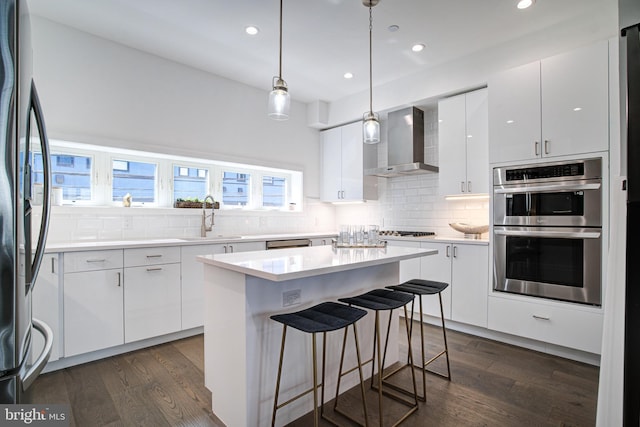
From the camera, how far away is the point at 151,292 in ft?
9.68

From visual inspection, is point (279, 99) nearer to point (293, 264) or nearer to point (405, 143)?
point (293, 264)

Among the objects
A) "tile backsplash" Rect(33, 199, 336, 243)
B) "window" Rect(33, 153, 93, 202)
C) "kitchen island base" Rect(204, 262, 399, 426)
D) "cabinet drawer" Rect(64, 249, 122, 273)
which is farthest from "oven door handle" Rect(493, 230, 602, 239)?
"window" Rect(33, 153, 93, 202)

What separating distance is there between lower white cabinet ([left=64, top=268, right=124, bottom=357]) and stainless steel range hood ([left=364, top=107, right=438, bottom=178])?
314 centimetres

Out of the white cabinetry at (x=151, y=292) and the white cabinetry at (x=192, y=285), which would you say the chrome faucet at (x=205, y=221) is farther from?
the white cabinetry at (x=151, y=292)

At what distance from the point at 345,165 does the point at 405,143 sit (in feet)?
3.26

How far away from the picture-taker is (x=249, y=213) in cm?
433

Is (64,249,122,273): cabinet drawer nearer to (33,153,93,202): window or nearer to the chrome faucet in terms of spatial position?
(33,153,93,202): window

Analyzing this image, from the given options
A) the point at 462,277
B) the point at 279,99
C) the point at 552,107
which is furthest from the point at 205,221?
the point at 552,107

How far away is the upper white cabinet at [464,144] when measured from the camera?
3.43 meters

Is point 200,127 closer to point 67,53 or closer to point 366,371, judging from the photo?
point 67,53

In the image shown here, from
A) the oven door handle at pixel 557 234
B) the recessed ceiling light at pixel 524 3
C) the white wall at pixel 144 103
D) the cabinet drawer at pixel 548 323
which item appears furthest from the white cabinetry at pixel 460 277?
the white wall at pixel 144 103

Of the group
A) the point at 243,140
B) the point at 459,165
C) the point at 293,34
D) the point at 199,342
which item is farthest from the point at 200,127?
the point at 459,165

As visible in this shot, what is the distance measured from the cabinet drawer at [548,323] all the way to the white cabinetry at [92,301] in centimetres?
336

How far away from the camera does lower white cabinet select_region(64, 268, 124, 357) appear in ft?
8.36
